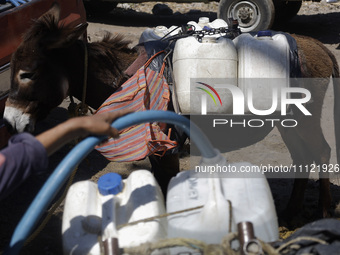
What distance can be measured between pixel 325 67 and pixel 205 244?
2.36m

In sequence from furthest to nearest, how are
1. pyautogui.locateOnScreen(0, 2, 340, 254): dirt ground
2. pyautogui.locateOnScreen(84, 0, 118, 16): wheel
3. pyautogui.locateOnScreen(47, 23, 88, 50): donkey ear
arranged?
pyautogui.locateOnScreen(84, 0, 118, 16): wheel → pyautogui.locateOnScreen(0, 2, 340, 254): dirt ground → pyautogui.locateOnScreen(47, 23, 88, 50): donkey ear

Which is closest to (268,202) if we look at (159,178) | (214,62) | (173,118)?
(173,118)

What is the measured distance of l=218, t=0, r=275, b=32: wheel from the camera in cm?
830

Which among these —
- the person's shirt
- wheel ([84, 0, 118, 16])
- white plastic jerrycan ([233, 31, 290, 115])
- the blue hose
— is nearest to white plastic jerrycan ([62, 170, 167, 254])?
the blue hose

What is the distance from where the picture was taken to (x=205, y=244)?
176 cm

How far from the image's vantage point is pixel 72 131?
173 centimetres

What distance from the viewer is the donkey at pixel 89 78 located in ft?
10.4

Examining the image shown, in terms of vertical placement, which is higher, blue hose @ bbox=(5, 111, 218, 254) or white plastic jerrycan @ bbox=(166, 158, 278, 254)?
blue hose @ bbox=(5, 111, 218, 254)

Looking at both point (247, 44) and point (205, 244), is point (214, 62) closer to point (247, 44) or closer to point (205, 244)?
point (247, 44)

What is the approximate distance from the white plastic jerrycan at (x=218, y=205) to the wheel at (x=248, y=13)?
6656 mm

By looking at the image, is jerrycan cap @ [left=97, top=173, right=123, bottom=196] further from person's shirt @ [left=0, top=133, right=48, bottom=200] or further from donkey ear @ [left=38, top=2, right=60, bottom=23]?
donkey ear @ [left=38, top=2, right=60, bottom=23]

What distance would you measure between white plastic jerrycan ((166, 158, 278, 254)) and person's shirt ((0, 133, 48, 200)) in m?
0.61

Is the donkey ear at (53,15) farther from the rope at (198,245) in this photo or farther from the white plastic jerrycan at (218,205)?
the rope at (198,245)

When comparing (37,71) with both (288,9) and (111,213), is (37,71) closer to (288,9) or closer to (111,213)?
(111,213)
